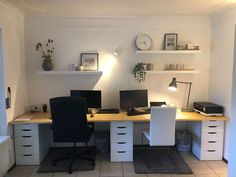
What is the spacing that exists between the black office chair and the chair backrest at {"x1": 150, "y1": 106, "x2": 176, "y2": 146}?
94 cm

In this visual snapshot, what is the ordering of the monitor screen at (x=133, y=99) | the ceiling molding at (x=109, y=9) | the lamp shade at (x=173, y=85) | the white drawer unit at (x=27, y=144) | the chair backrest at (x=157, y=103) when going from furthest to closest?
the chair backrest at (x=157, y=103), the monitor screen at (x=133, y=99), the lamp shade at (x=173, y=85), the white drawer unit at (x=27, y=144), the ceiling molding at (x=109, y=9)

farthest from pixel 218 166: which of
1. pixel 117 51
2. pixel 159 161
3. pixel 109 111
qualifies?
pixel 117 51

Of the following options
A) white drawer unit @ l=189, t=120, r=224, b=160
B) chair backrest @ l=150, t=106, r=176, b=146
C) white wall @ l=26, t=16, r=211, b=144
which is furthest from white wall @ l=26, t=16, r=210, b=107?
chair backrest @ l=150, t=106, r=176, b=146

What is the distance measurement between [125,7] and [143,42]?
742 mm

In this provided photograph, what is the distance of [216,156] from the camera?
346 cm

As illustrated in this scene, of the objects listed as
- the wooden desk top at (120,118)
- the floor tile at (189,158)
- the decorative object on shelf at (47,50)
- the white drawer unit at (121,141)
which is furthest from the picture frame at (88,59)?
the floor tile at (189,158)

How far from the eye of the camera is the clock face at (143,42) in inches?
150

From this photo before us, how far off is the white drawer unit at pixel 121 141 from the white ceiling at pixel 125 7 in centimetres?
177

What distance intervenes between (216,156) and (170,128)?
1.00 meters

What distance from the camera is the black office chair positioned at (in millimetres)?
2950

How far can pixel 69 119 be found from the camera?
300 centimetres

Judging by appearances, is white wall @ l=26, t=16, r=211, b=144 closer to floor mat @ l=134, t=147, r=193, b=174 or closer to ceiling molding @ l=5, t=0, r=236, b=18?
ceiling molding @ l=5, t=0, r=236, b=18

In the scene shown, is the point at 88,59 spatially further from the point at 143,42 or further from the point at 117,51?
the point at 143,42

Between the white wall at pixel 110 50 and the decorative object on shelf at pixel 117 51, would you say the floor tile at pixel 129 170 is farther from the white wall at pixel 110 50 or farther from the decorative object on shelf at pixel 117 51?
the decorative object on shelf at pixel 117 51
